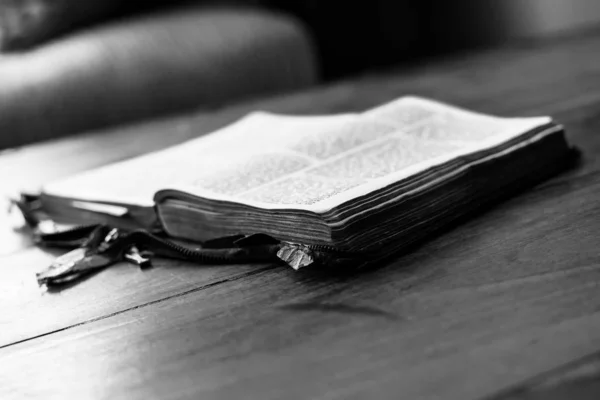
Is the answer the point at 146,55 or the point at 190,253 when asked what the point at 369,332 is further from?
the point at 146,55

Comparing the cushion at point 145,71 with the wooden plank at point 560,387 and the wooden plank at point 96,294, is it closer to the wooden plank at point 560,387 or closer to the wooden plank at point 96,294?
the wooden plank at point 96,294

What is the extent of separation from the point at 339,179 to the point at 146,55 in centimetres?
132

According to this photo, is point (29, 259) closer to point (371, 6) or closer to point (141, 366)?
point (141, 366)

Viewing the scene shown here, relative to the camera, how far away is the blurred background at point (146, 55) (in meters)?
1.76

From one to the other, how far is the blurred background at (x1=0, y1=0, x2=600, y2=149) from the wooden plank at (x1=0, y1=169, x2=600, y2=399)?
38.3 inches

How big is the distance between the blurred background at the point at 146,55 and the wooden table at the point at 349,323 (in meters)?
0.92

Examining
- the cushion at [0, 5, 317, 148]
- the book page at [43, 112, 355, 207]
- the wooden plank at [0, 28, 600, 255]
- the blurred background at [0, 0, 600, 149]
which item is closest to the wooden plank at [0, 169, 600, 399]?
the book page at [43, 112, 355, 207]

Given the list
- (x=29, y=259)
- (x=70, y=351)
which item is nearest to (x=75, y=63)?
(x=29, y=259)

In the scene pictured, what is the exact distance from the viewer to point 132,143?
1.14 meters

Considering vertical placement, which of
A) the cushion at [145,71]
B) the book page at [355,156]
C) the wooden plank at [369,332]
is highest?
the book page at [355,156]

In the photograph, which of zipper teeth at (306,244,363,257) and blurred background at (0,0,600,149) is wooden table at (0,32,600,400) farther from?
blurred background at (0,0,600,149)

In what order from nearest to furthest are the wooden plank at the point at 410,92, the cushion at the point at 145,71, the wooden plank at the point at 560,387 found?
the wooden plank at the point at 560,387
the wooden plank at the point at 410,92
the cushion at the point at 145,71

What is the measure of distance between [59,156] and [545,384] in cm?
89

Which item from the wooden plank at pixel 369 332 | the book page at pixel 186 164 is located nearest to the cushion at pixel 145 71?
the book page at pixel 186 164
